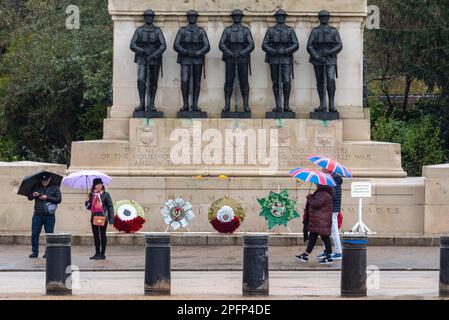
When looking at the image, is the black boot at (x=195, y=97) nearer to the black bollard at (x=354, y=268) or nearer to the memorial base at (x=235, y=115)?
the memorial base at (x=235, y=115)

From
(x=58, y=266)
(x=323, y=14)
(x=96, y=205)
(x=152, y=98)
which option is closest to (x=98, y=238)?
(x=96, y=205)

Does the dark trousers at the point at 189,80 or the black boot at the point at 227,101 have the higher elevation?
the dark trousers at the point at 189,80

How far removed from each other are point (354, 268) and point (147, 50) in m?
13.4

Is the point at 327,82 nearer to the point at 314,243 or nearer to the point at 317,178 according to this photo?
the point at 317,178

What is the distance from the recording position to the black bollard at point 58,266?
22.6 metres

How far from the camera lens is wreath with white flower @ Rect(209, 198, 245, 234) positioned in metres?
32.3

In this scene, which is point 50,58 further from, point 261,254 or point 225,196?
point 261,254

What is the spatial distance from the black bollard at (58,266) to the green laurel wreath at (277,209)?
10266 mm

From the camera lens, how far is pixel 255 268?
22.6 metres

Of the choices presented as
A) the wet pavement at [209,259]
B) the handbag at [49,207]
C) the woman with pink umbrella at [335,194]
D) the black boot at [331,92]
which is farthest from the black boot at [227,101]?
the handbag at [49,207]

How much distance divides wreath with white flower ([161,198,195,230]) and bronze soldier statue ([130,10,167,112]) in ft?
10.7

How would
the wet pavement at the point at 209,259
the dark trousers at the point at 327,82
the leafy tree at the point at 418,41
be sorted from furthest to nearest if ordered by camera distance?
1. the leafy tree at the point at 418,41
2. the dark trousers at the point at 327,82
3. the wet pavement at the point at 209,259

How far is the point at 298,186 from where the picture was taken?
33.6m
